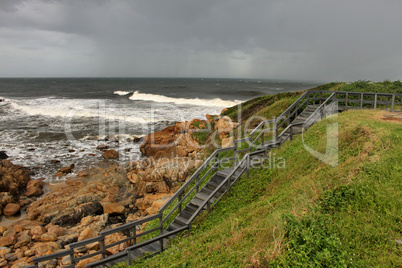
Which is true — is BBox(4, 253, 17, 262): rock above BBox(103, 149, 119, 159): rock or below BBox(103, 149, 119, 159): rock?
below

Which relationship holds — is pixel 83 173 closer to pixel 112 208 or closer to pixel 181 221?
pixel 112 208

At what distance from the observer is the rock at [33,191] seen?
15375mm

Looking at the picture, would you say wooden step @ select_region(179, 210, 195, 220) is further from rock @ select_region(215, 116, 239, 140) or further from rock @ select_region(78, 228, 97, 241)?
rock @ select_region(215, 116, 239, 140)

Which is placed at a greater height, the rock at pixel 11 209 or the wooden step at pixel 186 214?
the wooden step at pixel 186 214

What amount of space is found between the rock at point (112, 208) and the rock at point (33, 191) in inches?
209

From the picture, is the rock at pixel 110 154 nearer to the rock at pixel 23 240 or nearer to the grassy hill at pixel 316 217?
the rock at pixel 23 240

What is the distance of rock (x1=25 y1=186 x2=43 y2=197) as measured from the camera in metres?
15.4

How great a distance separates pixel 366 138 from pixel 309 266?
18.3ft

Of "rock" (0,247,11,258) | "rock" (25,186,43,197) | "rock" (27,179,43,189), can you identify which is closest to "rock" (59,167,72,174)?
"rock" (27,179,43,189)

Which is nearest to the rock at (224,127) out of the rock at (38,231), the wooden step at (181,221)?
the wooden step at (181,221)

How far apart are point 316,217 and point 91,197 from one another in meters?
12.2

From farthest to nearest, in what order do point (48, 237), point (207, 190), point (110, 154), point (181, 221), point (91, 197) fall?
point (110, 154) → point (91, 197) → point (48, 237) → point (207, 190) → point (181, 221)

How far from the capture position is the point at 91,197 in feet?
45.5

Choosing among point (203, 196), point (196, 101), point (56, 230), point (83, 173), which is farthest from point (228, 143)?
point (196, 101)
